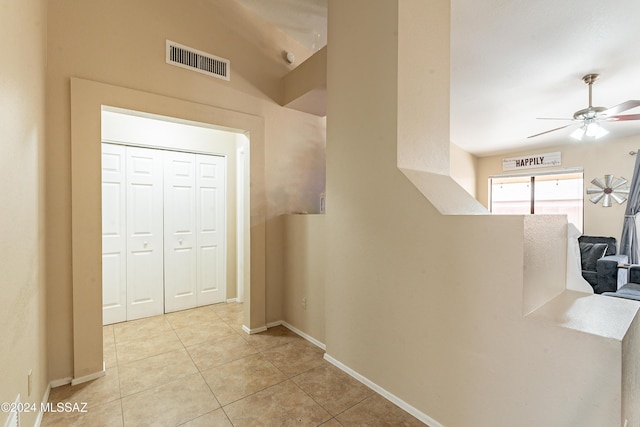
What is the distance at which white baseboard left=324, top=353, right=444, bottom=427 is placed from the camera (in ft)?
5.67

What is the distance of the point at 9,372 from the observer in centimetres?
125

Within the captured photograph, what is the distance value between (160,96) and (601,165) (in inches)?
299

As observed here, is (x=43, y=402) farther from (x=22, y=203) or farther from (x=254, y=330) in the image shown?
(x=254, y=330)

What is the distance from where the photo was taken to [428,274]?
174 cm

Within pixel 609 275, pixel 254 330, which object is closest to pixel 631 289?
pixel 609 275

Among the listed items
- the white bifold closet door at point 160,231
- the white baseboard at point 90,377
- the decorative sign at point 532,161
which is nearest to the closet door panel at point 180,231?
the white bifold closet door at point 160,231

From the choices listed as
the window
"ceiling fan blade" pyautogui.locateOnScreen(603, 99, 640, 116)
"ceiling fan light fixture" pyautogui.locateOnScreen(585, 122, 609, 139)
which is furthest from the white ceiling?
the window

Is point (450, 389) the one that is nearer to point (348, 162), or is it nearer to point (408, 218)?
point (408, 218)

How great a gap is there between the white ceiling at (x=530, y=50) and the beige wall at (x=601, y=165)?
2.35 feet

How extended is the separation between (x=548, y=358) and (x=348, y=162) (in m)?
1.72

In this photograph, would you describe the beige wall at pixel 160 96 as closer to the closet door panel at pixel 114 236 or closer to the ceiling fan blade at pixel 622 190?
the closet door panel at pixel 114 236

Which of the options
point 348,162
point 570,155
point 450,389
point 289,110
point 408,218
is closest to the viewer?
point 450,389

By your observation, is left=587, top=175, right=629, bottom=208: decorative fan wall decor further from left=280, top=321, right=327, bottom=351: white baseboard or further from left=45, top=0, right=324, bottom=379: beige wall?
left=280, top=321, right=327, bottom=351: white baseboard

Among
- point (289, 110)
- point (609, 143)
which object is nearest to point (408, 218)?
point (289, 110)
